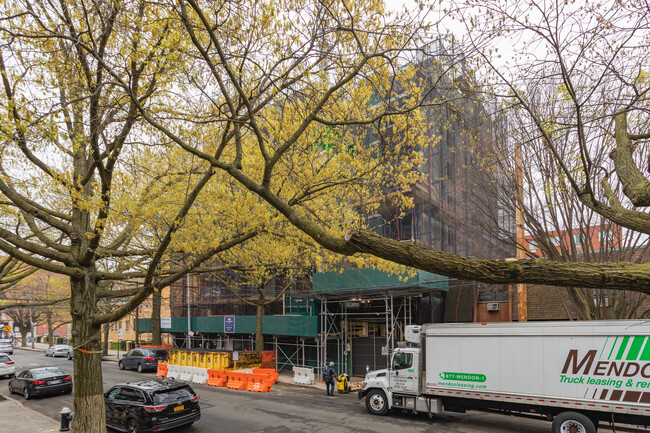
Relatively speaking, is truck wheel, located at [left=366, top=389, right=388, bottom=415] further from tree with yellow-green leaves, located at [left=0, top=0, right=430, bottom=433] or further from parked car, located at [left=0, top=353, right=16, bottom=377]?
parked car, located at [left=0, top=353, right=16, bottom=377]

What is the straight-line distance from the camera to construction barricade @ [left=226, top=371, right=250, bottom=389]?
2011 centimetres

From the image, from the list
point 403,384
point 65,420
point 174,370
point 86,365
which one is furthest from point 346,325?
point 86,365

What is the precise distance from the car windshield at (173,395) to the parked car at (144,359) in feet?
54.8

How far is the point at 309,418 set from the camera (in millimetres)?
13703

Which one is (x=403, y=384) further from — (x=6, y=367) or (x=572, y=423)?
(x=6, y=367)

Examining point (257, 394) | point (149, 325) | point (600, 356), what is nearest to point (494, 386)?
point (600, 356)

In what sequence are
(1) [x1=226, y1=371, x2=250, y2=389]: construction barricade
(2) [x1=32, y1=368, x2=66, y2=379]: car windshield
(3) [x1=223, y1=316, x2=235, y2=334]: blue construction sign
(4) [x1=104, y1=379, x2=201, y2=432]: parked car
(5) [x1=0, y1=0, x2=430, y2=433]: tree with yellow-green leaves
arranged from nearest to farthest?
(5) [x1=0, y1=0, x2=430, y2=433]: tree with yellow-green leaves < (4) [x1=104, y1=379, x2=201, y2=432]: parked car < (2) [x1=32, y1=368, x2=66, y2=379]: car windshield < (1) [x1=226, y1=371, x2=250, y2=389]: construction barricade < (3) [x1=223, y1=316, x2=235, y2=334]: blue construction sign

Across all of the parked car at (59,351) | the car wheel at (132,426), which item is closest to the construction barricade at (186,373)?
the car wheel at (132,426)

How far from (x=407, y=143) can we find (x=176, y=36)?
221 inches

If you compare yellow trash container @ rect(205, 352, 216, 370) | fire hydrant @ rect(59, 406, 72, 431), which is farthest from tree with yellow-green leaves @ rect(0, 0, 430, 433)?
yellow trash container @ rect(205, 352, 216, 370)

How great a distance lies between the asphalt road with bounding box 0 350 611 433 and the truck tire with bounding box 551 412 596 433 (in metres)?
1.31

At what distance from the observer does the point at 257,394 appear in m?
18.6

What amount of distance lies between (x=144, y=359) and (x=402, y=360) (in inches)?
767

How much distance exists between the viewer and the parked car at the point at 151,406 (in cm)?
1142
